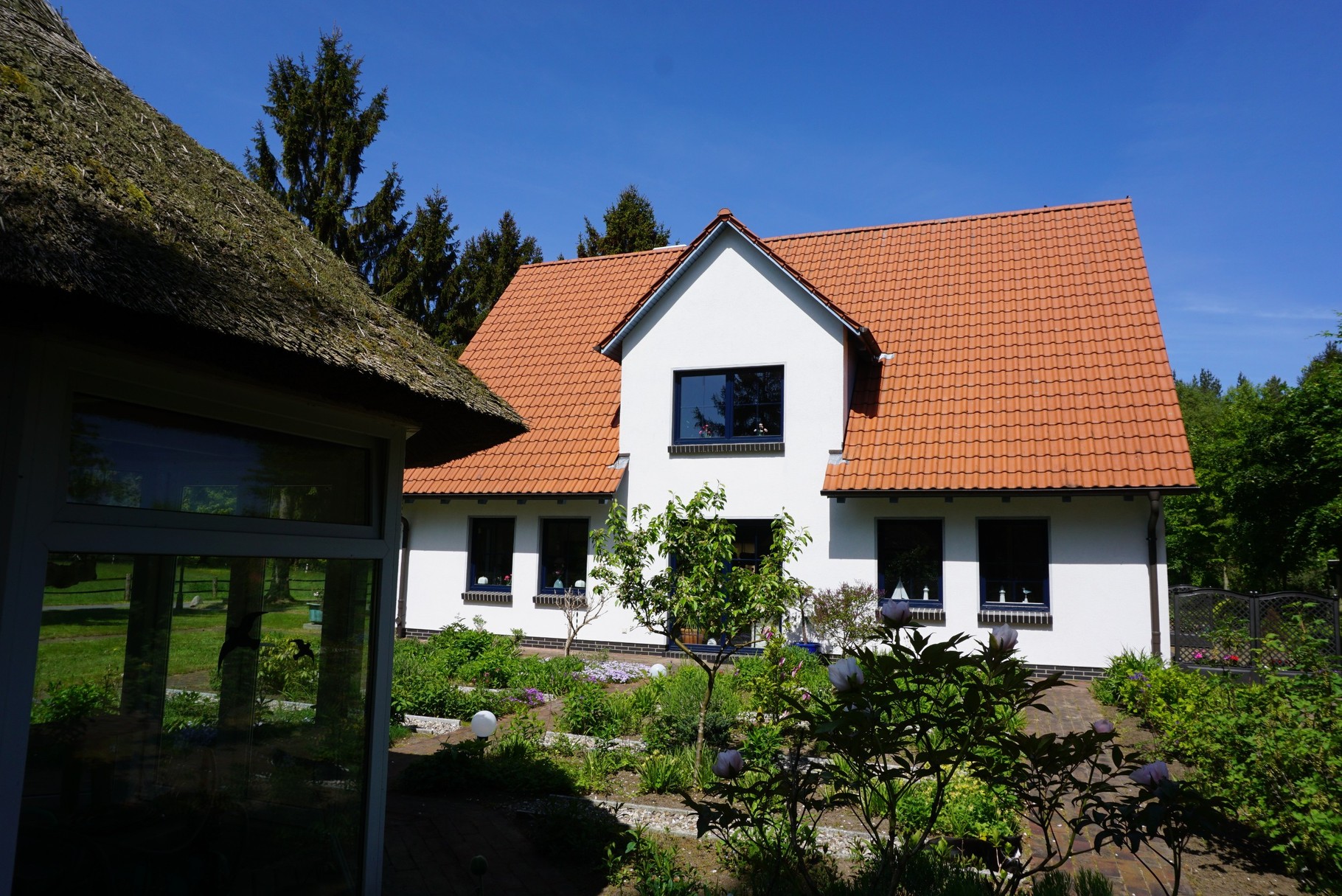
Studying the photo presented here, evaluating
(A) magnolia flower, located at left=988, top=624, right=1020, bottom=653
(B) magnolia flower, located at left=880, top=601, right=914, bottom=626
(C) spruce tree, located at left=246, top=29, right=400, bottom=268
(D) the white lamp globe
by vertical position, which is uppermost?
(C) spruce tree, located at left=246, top=29, right=400, bottom=268

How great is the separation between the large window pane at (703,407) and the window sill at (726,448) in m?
0.24

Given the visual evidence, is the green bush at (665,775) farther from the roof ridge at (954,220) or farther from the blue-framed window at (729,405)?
the roof ridge at (954,220)

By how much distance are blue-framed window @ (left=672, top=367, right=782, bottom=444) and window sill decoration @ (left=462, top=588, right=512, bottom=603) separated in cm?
449

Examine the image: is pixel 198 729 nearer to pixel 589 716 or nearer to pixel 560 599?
pixel 589 716

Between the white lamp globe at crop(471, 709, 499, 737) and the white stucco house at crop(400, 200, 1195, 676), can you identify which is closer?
the white lamp globe at crop(471, 709, 499, 737)

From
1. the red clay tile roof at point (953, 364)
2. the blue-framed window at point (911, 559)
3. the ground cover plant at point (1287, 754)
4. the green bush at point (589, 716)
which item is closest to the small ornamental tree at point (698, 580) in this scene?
the green bush at point (589, 716)

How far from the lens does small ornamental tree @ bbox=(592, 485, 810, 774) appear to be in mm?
7586

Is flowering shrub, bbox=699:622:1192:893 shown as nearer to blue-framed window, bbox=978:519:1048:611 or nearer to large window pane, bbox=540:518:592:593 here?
blue-framed window, bbox=978:519:1048:611

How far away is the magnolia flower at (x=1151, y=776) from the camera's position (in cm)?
322

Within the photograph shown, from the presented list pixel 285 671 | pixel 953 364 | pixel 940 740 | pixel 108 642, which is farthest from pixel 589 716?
pixel 953 364

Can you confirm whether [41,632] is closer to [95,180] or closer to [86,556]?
[86,556]

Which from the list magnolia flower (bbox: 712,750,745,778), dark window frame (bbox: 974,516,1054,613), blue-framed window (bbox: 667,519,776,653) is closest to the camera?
magnolia flower (bbox: 712,750,745,778)

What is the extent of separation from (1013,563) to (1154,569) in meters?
1.96

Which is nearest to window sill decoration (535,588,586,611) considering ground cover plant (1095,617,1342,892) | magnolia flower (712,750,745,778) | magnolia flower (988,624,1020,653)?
ground cover plant (1095,617,1342,892)
